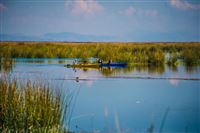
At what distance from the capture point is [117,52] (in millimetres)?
12023

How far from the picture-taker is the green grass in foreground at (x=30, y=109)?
539cm

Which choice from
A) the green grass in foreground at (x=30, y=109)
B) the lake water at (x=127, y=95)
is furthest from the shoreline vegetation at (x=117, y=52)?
the green grass in foreground at (x=30, y=109)

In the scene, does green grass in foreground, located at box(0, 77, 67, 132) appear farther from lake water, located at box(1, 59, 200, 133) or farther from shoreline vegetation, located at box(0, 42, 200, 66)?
shoreline vegetation, located at box(0, 42, 200, 66)

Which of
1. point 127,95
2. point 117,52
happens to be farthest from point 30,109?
point 117,52

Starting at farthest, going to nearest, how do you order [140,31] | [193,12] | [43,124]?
[140,31] → [193,12] → [43,124]

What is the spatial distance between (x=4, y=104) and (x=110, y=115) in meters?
2.49

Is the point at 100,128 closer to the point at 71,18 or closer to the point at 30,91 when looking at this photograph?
the point at 30,91

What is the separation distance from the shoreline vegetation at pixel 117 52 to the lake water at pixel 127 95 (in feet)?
0.74

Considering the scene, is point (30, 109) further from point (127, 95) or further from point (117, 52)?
point (117, 52)

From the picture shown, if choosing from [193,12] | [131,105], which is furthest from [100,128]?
[193,12]

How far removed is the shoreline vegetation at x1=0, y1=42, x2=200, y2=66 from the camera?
11297mm

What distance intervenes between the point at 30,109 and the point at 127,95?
3589mm

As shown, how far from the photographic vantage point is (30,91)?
565 centimetres

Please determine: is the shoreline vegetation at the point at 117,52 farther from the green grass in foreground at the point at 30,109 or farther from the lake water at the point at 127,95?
the green grass in foreground at the point at 30,109
